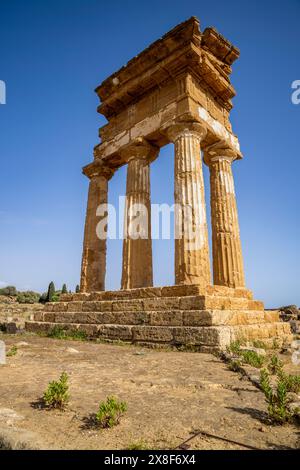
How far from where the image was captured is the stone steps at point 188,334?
6.27m

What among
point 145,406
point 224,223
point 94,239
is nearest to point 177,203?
point 224,223

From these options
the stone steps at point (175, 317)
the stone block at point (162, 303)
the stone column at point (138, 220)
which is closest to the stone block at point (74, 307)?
the stone steps at point (175, 317)

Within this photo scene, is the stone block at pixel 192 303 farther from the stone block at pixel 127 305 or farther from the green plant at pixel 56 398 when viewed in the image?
the green plant at pixel 56 398

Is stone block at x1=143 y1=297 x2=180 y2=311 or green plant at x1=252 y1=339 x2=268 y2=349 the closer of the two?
green plant at x1=252 y1=339 x2=268 y2=349

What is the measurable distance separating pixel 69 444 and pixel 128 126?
39.2 feet

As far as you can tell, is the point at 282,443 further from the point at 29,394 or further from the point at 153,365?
the point at 153,365

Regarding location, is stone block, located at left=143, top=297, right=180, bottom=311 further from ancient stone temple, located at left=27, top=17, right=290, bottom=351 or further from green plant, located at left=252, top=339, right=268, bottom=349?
green plant, located at left=252, top=339, right=268, bottom=349

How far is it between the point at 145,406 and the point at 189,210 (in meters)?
6.76

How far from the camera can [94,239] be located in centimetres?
1262

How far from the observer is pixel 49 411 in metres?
2.63

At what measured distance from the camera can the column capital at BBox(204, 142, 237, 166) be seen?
11609mm

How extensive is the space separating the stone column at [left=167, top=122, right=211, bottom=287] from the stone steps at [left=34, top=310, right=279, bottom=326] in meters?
1.28

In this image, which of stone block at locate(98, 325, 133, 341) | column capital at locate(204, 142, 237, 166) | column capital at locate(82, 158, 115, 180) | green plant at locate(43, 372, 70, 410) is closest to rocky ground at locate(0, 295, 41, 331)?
stone block at locate(98, 325, 133, 341)
